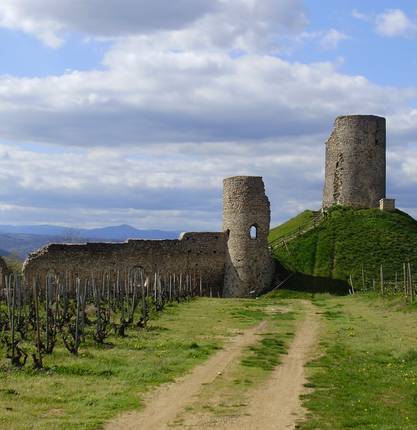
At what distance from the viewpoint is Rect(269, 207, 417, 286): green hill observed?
4553cm

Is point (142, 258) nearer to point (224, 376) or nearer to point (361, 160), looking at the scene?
point (361, 160)

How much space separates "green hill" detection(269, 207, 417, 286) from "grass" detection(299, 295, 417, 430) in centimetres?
1609

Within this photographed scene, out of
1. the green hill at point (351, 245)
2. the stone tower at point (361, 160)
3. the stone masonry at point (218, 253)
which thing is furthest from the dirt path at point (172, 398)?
the stone tower at point (361, 160)

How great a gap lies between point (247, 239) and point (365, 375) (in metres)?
29.1

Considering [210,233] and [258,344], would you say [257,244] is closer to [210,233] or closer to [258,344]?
[210,233]

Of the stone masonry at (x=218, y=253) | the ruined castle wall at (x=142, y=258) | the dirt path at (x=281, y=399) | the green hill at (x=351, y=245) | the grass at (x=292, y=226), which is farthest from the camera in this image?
the grass at (x=292, y=226)

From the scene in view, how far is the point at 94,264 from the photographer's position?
143ft

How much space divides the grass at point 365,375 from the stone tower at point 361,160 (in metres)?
25.3

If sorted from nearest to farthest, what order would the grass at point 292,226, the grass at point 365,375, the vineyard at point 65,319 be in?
1. the grass at point 365,375
2. the vineyard at point 65,319
3. the grass at point 292,226

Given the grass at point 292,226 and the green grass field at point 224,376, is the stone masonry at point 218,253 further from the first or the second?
the green grass field at point 224,376

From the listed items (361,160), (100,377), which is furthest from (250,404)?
(361,160)

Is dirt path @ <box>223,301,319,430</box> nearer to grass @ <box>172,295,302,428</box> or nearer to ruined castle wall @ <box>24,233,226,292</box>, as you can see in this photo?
grass @ <box>172,295,302,428</box>

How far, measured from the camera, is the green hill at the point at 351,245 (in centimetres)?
4553

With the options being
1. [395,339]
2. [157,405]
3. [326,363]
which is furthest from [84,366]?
[395,339]
